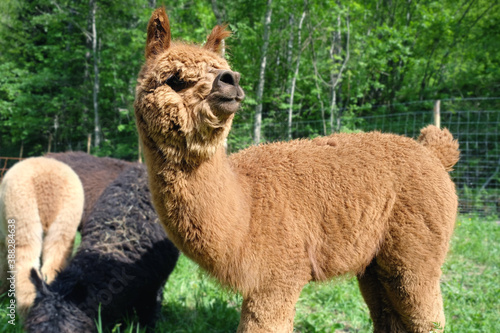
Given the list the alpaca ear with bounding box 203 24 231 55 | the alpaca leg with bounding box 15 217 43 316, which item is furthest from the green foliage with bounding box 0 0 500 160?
the alpaca ear with bounding box 203 24 231 55

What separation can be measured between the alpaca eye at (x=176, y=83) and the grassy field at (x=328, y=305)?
1.71 metres

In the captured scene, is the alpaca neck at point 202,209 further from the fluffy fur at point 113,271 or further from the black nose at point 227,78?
the fluffy fur at point 113,271

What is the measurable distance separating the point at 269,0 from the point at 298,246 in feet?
28.9

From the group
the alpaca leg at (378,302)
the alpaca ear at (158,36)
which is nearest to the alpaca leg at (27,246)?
the alpaca ear at (158,36)

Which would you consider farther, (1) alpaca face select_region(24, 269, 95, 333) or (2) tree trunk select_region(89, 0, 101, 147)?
(2) tree trunk select_region(89, 0, 101, 147)

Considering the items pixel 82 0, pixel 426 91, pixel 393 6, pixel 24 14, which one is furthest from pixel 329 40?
pixel 24 14

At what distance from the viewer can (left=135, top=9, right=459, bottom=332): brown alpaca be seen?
169 cm

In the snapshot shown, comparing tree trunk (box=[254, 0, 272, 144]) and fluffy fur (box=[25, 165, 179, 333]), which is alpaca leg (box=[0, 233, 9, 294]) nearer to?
fluffy fur (box=[25, 165, 179, 333])

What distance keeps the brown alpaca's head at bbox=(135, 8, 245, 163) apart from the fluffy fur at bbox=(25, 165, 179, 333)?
63.0 inches

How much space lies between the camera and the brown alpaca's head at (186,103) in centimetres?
162

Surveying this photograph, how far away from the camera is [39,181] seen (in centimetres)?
383

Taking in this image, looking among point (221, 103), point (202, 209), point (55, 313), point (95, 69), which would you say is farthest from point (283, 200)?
point (95, 69)

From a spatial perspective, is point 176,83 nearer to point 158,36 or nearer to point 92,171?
point 158,36

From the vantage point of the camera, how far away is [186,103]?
1.64 metres
